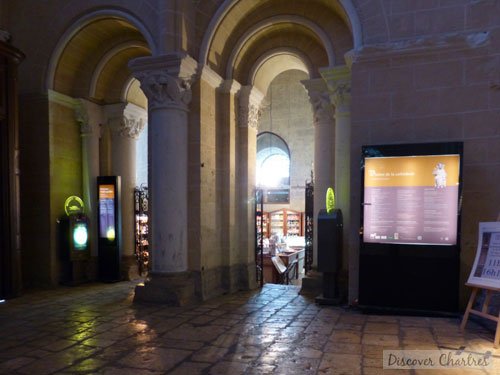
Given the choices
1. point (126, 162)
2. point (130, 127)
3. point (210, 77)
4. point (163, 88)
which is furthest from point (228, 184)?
point (130, 127)

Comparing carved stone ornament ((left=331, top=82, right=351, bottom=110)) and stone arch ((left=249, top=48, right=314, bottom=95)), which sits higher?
Result: stone arch ((left=249, top=48, right=314, bottom=95))

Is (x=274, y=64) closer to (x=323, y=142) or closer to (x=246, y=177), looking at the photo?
(x=323, y=142)

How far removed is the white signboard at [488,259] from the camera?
3992 millimetres

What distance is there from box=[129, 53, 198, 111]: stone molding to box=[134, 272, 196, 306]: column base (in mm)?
2719

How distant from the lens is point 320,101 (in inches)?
285

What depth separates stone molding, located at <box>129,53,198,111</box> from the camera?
596 centimetres

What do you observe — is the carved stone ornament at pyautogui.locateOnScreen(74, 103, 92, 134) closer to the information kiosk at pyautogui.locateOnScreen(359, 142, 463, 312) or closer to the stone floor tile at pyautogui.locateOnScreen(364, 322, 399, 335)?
the information kiosk at pyautogui.locateOnScreen(359, 142, 463, 312)

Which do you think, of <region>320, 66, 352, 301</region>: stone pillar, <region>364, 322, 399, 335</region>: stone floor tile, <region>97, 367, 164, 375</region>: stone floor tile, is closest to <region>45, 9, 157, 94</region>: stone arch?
<region>320, 66, 352, 301</region>: stone pillar

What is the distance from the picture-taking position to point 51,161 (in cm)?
757

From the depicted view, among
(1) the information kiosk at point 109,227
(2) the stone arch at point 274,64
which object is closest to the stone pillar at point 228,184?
(2) the stone arch at point 274,64

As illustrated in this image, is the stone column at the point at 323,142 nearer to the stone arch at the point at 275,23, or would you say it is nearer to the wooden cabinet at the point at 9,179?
the stone arch at the point at 275,23

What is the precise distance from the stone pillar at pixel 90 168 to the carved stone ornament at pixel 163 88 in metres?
2.76

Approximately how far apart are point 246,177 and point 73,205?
3624 millimetres

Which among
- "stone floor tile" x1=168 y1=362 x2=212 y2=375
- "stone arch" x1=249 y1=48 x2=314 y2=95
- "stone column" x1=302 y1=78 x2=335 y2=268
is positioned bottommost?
"stone floor tile" x1=168 y1=362 x2=212 y2=375
